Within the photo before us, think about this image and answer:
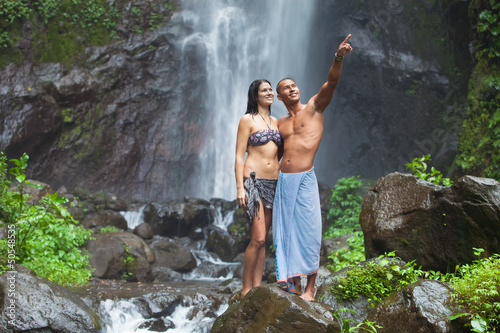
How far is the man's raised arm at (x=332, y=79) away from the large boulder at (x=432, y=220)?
1461 millimetres

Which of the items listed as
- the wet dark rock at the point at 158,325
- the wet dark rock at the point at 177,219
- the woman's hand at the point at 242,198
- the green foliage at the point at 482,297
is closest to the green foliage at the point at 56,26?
the wet dark rock at the point at 177,219

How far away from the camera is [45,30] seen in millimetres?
14992

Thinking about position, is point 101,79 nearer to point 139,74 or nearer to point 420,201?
point 139,74

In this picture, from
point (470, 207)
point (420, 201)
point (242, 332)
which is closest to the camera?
point (242, 332)

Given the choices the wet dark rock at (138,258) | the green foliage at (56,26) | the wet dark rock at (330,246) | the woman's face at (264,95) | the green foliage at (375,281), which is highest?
the green foliage at (56,26)

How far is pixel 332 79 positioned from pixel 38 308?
365 cm

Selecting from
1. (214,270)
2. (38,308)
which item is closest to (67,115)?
(214,270)

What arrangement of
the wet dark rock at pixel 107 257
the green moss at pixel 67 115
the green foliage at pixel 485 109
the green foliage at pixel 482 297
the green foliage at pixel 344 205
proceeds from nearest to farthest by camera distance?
the green foliage at pixel 482 297 → the green foliage at pixel 485 109 → the wet dark rock at pixel 107 257 → the green foliage at pixel 344 205 → the green moss at pixel 67 115

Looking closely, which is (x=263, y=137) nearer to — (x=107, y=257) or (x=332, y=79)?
(x=332, y=79)

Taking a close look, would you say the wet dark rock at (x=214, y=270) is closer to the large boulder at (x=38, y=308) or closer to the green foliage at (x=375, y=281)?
the large boulder at (x=38, y=308)

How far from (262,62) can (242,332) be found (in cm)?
1629

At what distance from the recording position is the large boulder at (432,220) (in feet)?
11.9

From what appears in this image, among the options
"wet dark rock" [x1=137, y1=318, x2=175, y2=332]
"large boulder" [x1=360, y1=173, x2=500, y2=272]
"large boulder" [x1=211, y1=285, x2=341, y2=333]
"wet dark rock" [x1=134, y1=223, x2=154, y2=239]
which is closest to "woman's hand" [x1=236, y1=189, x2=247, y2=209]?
"large boulder" [x1=211, y1=285, x2=341, y2=333]

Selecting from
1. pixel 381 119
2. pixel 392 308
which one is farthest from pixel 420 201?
pixel 381 119
